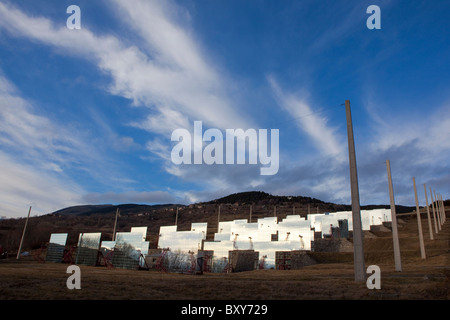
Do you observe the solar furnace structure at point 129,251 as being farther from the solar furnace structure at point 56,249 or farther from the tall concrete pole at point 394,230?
the tall concrete pole at point 394,230

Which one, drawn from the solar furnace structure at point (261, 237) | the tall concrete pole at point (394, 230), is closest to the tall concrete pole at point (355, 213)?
the tall concrete pole at point (394, 230)

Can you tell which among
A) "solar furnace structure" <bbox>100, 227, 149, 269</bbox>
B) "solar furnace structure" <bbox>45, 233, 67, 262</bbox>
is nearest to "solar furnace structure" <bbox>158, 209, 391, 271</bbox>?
"solar furnace structure" <bbox>100, 227, 149, 269</bbox>

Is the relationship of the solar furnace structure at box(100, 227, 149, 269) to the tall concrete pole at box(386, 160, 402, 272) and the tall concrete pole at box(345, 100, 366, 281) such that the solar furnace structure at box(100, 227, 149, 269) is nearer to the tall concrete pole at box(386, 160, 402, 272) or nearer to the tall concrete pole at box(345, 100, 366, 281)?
the tall concrete pole at box(386, 160, 402, 272)

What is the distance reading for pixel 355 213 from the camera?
15.9 metres

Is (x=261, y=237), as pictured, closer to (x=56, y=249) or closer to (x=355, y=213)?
(x=355, y=213)

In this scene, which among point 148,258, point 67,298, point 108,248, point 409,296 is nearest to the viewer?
point 67,298

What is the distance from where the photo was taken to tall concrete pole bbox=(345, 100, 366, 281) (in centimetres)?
1534

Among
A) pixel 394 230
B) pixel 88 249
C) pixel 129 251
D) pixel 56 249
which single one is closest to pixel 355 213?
pixel 394 230

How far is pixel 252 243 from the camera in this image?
42.1 metres
